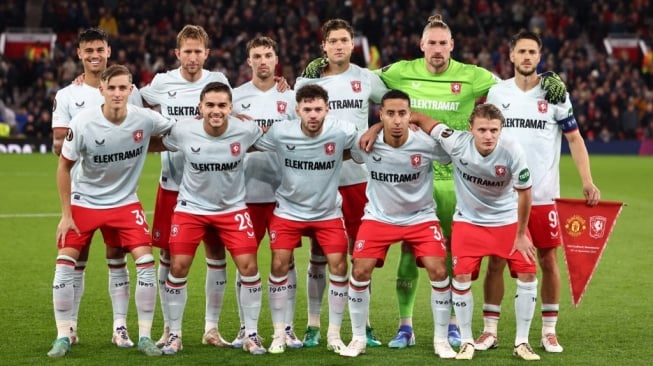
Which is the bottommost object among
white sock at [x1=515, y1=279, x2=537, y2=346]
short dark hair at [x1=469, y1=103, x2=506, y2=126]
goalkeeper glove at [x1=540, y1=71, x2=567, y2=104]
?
white sock at [x1=515, y1=279, x2=537, y2=346]

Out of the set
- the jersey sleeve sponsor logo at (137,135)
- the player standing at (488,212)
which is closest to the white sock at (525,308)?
the player standing at (488,212)

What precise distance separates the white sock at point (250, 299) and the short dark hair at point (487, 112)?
2.06 meters

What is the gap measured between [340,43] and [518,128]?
1562 mm

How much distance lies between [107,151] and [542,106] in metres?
3.35

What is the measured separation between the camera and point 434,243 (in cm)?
815

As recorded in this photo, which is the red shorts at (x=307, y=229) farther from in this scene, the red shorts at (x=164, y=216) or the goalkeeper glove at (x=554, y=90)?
the goalkeeper glove at (x=554, y=90)

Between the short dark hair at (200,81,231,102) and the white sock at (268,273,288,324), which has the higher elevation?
the short dark hair at (200,81,231,102)

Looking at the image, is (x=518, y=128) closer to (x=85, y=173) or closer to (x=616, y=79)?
(x=85, y=173)

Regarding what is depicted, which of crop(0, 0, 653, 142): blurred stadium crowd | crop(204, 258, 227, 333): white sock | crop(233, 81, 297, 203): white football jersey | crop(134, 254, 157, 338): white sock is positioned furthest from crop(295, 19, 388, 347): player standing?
crop(0, 0, 653, 142): blurred stadium crowd

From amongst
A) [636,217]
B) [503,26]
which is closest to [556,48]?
[503,26]

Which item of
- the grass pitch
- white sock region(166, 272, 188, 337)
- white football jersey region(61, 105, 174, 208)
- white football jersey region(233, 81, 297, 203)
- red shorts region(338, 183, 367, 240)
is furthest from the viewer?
red shorts region(338, 183, 367, 240)

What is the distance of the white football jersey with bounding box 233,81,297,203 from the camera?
8719mm

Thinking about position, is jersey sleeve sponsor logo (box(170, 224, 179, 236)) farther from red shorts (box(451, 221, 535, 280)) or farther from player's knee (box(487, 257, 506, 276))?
player's knee (box(487, 257, 506, 276))

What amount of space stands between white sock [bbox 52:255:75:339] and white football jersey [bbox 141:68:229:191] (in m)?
1.08
